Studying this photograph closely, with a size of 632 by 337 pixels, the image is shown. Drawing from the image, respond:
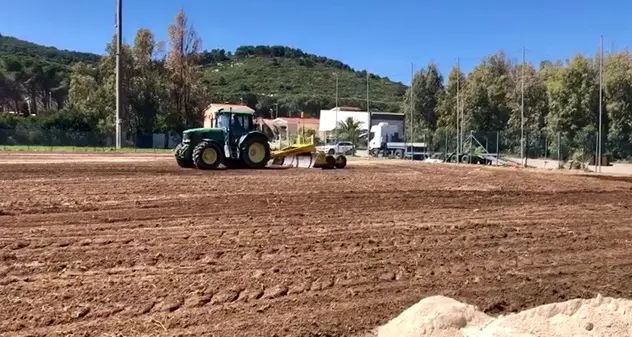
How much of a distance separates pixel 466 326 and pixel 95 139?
6463cm

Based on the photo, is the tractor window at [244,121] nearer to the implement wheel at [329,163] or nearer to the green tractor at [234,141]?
the green tractor at [234,141]

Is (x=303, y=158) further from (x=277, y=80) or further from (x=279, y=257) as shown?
(x=277, y=80)

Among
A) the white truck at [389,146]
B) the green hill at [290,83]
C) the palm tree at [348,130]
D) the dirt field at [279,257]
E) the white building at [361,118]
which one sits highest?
the green hill at [290,83]

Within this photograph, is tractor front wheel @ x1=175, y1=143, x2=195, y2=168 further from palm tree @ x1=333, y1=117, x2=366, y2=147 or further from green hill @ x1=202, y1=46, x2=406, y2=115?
green hill @ x1=202, y1=46, x2=406, y2=115

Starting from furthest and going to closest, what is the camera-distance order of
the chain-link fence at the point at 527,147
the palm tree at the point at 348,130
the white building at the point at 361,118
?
the white building at the point at 361,118
the palm tree at the point at 348,130
the chain-link fence at the point at 527,147

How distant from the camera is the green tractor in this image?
2709 centimetres

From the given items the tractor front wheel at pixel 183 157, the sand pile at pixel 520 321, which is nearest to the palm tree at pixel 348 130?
the tractor front wheel at pixel 183 157

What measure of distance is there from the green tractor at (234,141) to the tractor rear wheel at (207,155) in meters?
0.10

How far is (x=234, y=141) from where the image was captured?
27.3 m

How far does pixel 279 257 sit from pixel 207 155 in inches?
710

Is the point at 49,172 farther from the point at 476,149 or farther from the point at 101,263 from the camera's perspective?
the point at 476,149

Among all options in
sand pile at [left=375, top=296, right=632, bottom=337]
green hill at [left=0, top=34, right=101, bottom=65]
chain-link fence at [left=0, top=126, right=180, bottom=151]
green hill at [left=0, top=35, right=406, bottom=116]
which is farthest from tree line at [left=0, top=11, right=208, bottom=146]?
green hill at [left=0, top=34, right=101, bottom=65]

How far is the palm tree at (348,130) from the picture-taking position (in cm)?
7450

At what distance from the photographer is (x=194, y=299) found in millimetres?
6734
